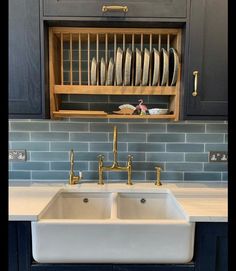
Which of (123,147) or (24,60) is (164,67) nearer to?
(123,147)

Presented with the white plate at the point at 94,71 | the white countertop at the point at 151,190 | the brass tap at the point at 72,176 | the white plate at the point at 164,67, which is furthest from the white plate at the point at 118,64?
the white countertop at the point at 151,190

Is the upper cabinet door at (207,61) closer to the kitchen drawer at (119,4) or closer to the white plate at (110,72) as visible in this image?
the kitchen drawer at (119,4)

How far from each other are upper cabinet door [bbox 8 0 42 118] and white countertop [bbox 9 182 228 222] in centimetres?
44

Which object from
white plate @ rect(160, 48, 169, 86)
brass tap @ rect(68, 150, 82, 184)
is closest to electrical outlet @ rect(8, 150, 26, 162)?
brass tap @ rect(68, 150, 82, 184)

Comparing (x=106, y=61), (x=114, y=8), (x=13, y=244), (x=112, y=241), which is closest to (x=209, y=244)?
(x=112, y=241)

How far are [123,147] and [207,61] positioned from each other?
28.6 inches

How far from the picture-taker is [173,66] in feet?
4.61

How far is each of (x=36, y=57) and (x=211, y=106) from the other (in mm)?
949

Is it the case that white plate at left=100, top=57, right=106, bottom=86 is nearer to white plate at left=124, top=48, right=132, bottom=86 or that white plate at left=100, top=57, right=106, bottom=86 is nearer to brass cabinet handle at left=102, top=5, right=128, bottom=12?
white plate at left=124, top=48, right=132, bottom=86

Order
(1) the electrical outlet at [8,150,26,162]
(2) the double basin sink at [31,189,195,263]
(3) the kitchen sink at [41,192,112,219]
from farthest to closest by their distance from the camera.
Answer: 1. (1) the electrical outlet at [8,150,26,162]
2. (3) the kitchen sink at [41,192,112,219]
3. (2) the double basin sink at [31,189,195,263]

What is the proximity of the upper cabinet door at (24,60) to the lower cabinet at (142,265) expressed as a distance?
583mm

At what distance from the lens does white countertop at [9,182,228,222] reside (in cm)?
111

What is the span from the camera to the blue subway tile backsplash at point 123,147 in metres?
1.65
